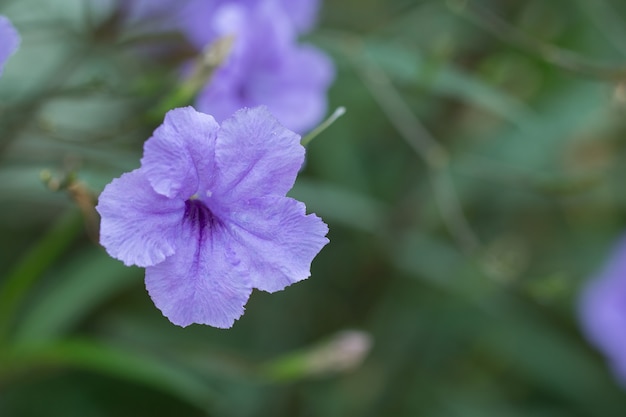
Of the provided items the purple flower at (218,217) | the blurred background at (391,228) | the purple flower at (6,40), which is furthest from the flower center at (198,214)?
the blurred background at (391,228)

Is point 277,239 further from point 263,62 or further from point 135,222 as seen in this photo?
point 263,62

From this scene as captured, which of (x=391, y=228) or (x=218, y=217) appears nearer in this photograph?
(x=218, y=217)

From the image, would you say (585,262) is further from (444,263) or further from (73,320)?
(73,320)

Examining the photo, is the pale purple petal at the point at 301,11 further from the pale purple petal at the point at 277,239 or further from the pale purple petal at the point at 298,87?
the pale purple petal at the point at 277,239

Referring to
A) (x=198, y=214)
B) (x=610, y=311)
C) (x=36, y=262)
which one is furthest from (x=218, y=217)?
(x=610, y=311)

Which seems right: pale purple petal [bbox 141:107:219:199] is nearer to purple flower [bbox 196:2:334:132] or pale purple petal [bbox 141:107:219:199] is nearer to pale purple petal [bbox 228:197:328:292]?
pale purple petal [bbox 228:197:328:292]

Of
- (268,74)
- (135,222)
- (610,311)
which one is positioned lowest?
(135,222)

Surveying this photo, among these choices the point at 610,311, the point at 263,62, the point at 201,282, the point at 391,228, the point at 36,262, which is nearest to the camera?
the point at 201,282
